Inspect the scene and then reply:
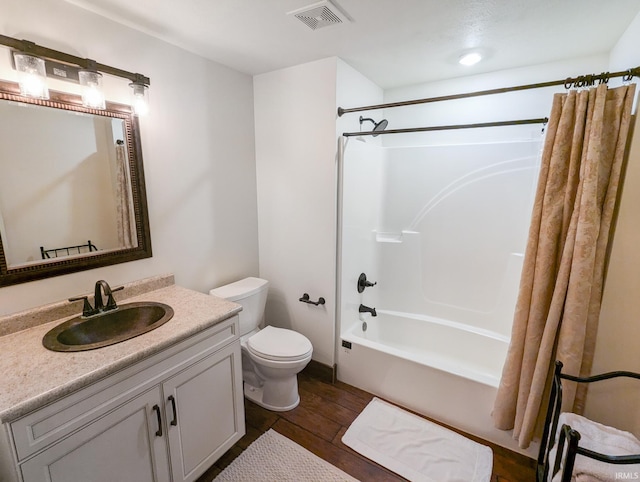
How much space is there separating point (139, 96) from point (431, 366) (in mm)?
2365

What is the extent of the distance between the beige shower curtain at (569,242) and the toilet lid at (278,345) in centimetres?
126

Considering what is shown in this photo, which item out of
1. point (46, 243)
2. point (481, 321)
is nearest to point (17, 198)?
point (46, 243)

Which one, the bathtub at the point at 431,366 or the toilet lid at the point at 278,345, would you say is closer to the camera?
the bathtub at the point at 431,366

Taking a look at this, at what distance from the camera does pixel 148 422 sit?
4.11ft

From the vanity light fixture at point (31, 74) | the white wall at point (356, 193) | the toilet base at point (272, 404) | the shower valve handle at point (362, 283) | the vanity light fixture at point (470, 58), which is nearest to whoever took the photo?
the vanity light fixture at point (31, 74)

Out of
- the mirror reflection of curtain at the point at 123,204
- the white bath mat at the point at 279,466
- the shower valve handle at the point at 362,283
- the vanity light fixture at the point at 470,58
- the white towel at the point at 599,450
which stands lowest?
the white bath mat at the point at 279,466

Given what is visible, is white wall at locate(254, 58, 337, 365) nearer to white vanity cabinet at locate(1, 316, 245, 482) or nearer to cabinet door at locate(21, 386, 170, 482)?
white vanity cabinet at locate(1, 316, 245, 482)

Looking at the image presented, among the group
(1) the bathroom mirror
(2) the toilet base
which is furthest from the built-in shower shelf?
(1) the bathroom mirror

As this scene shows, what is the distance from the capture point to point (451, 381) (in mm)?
1887

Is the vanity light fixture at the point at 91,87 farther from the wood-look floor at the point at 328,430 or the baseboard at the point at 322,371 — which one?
the baseboard at the point at 322,371

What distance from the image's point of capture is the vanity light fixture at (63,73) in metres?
1.24

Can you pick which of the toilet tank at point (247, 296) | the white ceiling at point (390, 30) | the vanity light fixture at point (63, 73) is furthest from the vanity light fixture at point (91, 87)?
the toilet tank at point (247, 296)

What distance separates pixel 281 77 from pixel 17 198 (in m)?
1.76

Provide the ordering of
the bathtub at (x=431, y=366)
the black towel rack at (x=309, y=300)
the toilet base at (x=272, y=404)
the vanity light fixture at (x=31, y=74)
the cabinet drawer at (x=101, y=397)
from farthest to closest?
the black towel rack at (x=309, y=300)
the toilet base at (x=272, y=404)
the bathtub at (x=431, y=366)
the vanity light fixture at (x=31, y=74)
the cabinet drawer at (x=101, y=397)
